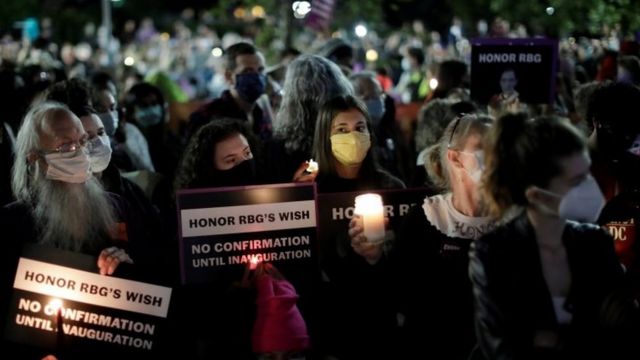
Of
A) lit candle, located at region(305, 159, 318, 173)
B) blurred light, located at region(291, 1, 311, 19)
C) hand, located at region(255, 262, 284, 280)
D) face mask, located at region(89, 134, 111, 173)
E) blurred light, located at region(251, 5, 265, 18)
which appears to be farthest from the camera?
blurred light, located at region(251, 5, 265, 18)

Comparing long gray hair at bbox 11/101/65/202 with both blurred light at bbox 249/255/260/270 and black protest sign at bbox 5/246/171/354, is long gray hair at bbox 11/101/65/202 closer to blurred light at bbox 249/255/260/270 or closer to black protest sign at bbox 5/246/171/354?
black protest sign at bbox 5/246/171/354

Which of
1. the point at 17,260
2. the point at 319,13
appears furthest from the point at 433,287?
the point at 319,13

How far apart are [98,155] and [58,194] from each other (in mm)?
898

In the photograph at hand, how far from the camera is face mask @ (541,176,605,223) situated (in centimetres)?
416

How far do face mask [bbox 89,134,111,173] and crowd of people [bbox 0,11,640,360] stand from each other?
0.02 meters

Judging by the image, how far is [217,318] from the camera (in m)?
5.58

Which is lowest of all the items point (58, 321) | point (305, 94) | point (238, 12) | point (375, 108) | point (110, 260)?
point (58, 321)

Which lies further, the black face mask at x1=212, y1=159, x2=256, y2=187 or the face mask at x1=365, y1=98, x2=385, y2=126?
the face mask at x1=365, y1=98, x2=385, y2=126

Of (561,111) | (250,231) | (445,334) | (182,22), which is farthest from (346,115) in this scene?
(182,22)

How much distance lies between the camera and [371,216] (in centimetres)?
508

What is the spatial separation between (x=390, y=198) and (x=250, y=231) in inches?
34.4

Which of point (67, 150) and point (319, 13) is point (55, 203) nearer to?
point (67, 150)

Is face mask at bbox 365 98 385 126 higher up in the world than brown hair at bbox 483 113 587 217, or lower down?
higher up

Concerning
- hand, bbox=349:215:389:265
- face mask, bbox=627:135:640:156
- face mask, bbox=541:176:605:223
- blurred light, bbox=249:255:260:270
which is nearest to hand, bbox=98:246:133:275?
blurred light, bbox=249:255:260:270
